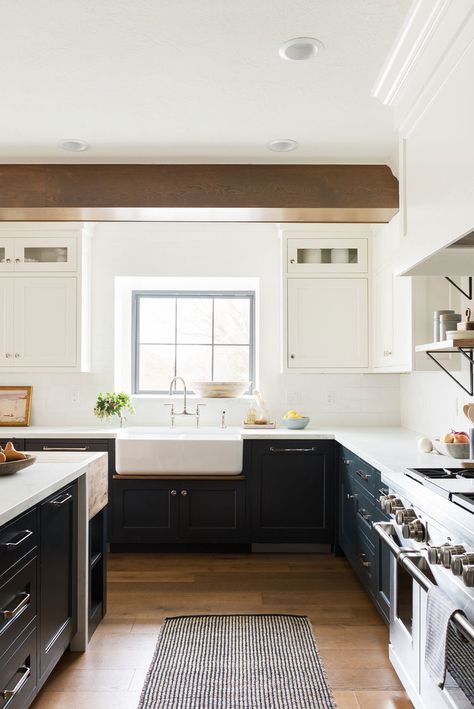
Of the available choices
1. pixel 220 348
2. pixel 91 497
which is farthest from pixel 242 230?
pixel 91 497

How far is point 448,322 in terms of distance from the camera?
2729 mm

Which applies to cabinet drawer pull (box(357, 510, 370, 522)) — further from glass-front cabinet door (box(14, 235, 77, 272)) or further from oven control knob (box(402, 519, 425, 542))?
glass-front cabinet door (box(14, 235, 77, 272))

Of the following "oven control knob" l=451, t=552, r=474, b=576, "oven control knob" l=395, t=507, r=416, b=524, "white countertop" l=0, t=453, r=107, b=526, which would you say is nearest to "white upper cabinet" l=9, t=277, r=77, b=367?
"white countertop" l=0, t=453, r=107, b=526

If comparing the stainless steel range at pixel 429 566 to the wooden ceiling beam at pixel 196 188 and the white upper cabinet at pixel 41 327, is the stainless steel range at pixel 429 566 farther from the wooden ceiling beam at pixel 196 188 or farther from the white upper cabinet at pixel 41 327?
the white upper cabinet at pixel 41 327

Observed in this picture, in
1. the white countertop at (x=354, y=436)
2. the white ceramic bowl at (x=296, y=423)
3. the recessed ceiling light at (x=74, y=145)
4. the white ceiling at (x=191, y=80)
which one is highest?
the white ceiling at (x=191, y=80)

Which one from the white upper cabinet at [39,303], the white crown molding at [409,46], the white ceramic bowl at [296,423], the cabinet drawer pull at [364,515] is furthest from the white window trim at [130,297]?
the white crown molding at [409,46]

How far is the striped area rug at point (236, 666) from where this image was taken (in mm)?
2291

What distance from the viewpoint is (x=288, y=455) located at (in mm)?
4012

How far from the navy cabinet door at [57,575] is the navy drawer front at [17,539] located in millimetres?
94

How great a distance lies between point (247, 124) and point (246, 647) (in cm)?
254

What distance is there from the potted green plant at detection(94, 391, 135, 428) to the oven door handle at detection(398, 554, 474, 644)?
2.89 m

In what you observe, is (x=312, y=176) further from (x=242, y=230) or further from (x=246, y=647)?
(x=246, y=647)

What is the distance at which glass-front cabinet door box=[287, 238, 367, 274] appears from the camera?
14.1 ft

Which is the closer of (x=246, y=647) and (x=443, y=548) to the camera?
(x=443, y=548)
